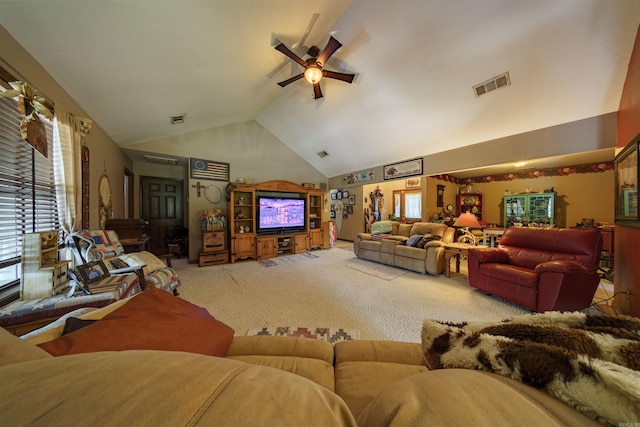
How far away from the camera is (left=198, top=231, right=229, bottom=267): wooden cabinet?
4.12 metres

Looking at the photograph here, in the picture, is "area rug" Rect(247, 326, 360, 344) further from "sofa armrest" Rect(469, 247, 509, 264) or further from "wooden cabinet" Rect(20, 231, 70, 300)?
"sofa armrest" Rect(469, 247, 509, 264)

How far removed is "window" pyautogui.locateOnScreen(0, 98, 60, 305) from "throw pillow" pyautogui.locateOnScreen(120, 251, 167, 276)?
2.18 ft

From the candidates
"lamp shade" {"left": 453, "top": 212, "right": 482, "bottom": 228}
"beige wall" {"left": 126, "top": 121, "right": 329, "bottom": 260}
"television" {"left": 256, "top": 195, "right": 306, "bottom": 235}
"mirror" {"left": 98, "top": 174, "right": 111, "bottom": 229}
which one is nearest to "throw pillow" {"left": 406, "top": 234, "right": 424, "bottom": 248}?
"lamp shade" {"left": 453, "top": 212, "right": 482, "bottom": 228}

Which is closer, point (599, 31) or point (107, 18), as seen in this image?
point (107, 18)

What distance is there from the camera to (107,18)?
1.49 meters

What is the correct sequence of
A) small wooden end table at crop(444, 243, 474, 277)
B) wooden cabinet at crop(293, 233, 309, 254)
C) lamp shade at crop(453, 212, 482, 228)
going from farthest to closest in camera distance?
1. wooden cabinet at crop(293, 233, 309, 254)
2. lamp shade at crop(453, 212, 482, 228)
3. small wooden end table at crop(444, 243, 474, 277)

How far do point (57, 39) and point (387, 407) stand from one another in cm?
296

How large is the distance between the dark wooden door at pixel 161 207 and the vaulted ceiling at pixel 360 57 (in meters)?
1.59

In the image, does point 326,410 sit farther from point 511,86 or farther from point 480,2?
point 511,86

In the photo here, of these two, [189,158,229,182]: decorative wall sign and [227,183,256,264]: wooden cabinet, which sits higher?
[189,158,229,182]: decorative wall sign

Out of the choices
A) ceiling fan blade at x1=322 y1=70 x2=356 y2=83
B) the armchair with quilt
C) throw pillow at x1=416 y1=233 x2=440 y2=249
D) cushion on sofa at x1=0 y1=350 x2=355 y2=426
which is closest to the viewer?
cushion on sofa at x1=0 y1=350 x2=355 y2=426

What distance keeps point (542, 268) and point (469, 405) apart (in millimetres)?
2762

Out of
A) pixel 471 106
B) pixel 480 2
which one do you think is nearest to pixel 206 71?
pixel 480 2

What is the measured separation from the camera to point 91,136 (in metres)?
2.56
